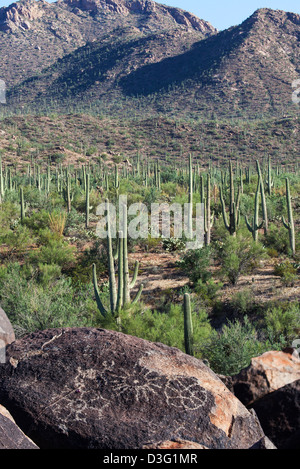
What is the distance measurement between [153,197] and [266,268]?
9.65 metres

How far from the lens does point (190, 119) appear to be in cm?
6300

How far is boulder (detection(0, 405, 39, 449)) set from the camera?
379 centimetres

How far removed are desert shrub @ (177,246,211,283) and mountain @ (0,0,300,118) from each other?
5473 centimetres

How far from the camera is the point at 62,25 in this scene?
5059 inches

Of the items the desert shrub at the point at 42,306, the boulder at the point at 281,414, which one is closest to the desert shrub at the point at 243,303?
the desert shrub at the point at 42,306

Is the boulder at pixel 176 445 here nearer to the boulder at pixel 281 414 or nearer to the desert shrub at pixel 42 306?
the boulder at pixel 281 414

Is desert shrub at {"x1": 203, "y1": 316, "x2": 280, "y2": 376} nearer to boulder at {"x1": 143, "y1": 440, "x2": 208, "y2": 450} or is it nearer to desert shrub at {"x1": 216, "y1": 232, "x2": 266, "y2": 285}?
boulder at {"x1": 143, "y1": 440, "x2": 208, "y2": 450}

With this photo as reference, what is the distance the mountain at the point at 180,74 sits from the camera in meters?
68.8

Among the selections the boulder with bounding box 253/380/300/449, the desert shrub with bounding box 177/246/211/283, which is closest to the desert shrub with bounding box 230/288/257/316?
the desert shrub with bounding box 177/246/211/283

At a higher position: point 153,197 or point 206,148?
point 206,148

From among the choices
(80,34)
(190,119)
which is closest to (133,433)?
(190,119)

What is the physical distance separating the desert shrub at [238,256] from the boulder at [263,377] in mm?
6902

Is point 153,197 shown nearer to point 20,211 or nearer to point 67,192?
point 67,192
